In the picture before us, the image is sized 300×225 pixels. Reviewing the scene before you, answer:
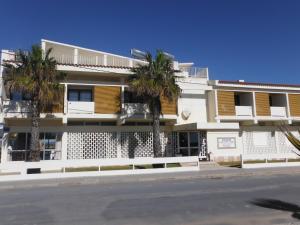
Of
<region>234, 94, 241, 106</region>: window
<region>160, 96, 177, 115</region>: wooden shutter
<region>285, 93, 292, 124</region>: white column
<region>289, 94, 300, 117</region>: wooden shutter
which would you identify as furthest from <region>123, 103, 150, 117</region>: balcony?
<region>289, 94, 300, 117</region>: wooden shutter

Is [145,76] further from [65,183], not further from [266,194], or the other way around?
[266,194]

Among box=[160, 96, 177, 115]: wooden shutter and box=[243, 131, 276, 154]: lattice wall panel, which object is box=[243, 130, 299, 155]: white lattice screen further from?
box=[160, 96, 177, 115]: wooden shutter

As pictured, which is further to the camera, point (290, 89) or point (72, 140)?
point (290, 89)

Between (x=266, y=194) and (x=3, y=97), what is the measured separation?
18727mm

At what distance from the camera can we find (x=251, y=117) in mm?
27188

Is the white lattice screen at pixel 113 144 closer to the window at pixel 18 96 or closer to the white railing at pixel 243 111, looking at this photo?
the window at pixel 18 96

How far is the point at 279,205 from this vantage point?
8555 millimetres

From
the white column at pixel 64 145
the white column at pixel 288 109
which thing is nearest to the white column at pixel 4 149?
the white column at pixel 64 145

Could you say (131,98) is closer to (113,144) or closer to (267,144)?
(113,144)

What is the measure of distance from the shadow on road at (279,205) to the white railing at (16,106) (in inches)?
681

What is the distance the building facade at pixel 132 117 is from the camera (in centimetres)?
2242

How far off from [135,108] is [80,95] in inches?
182

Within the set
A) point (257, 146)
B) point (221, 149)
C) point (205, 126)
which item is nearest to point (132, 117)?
point (205, 126)

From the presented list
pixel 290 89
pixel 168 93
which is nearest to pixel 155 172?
pixel 168 93
